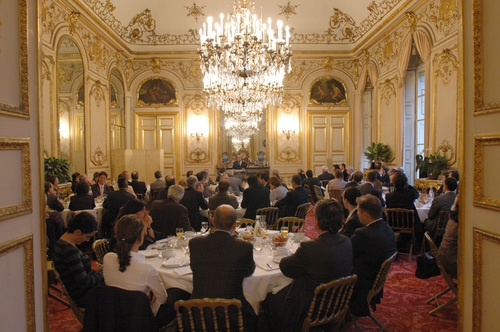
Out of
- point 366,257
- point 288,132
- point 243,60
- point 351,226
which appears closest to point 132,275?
point 366,257

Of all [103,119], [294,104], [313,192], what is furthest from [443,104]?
[103,119]

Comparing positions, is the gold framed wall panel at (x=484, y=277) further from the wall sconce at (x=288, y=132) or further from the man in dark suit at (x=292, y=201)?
the wall sconce at (x=288, y=132)

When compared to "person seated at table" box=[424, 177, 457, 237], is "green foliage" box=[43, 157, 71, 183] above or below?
above

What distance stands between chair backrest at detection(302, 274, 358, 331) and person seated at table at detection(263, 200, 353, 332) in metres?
0.08

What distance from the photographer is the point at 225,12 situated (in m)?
13.8

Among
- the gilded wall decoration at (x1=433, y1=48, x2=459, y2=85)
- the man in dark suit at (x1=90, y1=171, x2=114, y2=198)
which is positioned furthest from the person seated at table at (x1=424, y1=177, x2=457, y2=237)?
the man in dark suit at (x1=90, y1=171, x2=114, y2=198)

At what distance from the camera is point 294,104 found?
14977mm

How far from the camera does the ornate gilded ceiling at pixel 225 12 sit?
13164 mm

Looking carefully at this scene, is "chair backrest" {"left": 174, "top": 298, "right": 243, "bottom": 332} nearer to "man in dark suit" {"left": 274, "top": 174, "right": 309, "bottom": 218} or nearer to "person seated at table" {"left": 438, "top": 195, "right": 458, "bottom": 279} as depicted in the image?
"person seated at table" {"left": 438, "top": 195, "right": 458, "bottom": 279}

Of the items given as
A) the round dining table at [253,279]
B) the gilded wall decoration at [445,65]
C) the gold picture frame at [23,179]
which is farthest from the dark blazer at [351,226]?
the gilded wall decoration at [445,65]

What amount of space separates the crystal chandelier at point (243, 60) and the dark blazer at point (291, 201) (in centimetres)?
314

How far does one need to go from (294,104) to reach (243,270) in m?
12.6

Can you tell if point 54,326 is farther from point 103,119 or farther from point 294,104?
point 294,104

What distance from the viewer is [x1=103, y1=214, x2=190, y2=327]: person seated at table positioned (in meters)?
2.64
